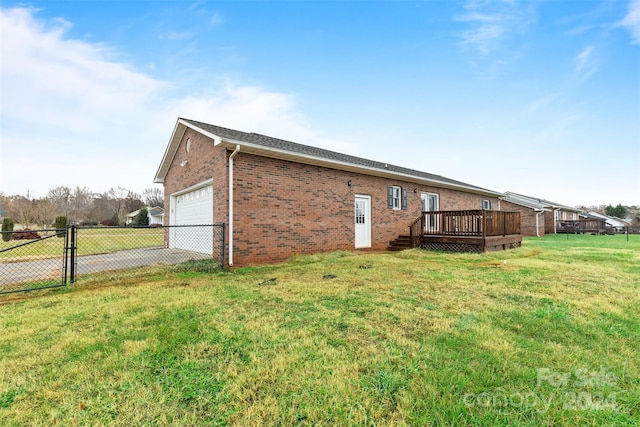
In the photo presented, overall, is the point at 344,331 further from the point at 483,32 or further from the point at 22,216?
the point at 22,216

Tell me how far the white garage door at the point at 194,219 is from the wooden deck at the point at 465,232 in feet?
24.8

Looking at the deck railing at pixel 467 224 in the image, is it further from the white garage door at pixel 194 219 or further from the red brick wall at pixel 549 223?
the red brick wall at pixel 549 223

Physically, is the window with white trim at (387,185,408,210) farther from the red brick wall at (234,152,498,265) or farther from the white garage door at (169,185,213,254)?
the white garage door at (169,185,213,254)

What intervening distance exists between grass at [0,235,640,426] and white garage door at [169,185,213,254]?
4393mm

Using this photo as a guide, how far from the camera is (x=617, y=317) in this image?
3.35 metres

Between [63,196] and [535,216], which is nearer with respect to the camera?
[535,216]

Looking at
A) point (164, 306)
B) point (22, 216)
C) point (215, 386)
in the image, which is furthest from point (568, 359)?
point (22, 216)

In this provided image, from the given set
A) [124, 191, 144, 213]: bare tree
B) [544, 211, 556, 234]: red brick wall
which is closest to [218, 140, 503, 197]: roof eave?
[544, 211, 556, 234]: red brick wall

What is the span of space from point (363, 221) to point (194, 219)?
22.2 ft

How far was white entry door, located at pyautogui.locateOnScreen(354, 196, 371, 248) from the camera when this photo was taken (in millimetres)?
10906

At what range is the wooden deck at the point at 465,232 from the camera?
9922 mm

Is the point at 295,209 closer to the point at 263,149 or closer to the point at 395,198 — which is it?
the point at 263,149

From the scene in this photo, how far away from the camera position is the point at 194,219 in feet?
34.2

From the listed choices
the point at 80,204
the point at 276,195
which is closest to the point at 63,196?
the point at 80,204
